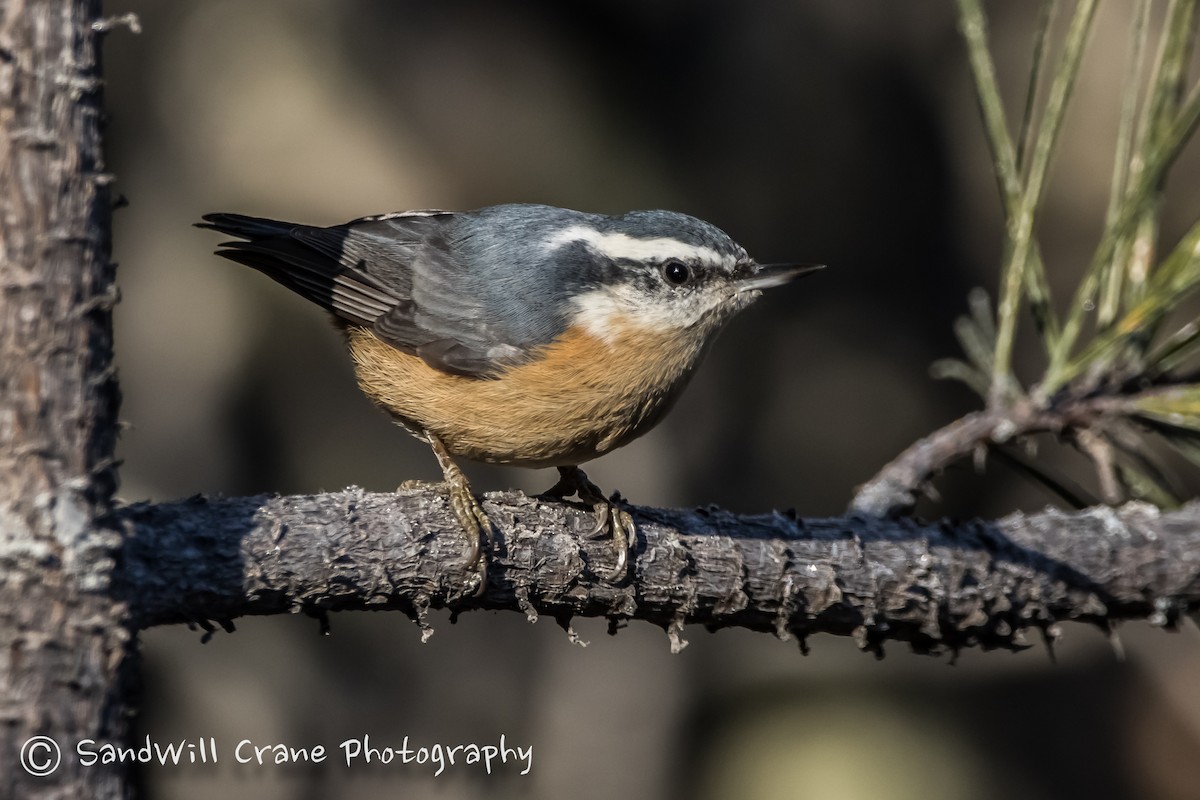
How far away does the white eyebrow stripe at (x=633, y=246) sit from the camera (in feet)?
8.75

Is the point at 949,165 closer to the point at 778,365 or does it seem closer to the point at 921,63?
the point at 921,63

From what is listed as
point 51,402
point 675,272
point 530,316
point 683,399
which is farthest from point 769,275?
point 683,399

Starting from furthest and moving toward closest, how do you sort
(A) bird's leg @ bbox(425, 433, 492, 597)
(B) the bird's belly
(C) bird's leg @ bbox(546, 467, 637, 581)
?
(B) the bird's belly < (C) bird's leg @ bbox(546, 467, 637, 581) < (A) bird's leg @ bbox(425, 433, 492, 597)

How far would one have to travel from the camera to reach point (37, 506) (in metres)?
1.33

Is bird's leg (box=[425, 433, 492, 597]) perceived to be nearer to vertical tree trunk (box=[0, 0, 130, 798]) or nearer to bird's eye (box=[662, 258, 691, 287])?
vertical tree trunk (box=[0, 0, 130, 798])

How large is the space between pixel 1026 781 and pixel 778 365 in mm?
1971

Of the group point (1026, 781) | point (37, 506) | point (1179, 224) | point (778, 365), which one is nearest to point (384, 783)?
point (778, 365)

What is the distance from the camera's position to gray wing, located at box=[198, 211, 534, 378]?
2857 millimetres

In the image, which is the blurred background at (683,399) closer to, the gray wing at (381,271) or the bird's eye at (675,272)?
the gray wing at (381,271)

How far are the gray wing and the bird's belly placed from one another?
0.63ft

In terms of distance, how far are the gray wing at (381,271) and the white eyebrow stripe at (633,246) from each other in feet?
0.90

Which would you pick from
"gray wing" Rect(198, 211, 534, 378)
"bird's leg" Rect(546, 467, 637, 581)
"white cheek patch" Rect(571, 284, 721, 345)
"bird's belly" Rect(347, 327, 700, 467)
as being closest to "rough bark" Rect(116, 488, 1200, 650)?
"bird's leg" Rect(546, 467, 637, 581)

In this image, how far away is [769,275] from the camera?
8.79ft

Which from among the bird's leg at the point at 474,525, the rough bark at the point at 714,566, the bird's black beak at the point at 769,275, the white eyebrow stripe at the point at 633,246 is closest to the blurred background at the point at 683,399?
the white eyebrow stripe at the point at 633,246
